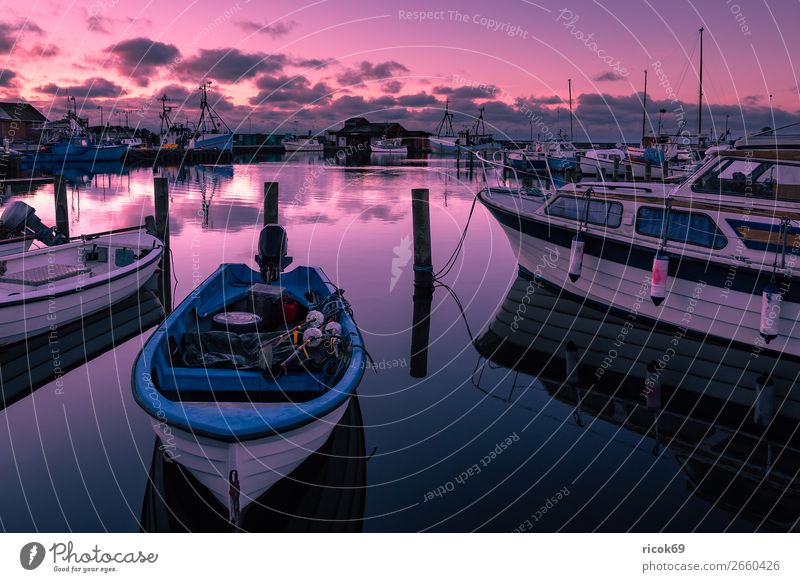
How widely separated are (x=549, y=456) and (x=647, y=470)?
4.68 ft

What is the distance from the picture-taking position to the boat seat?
1477cm

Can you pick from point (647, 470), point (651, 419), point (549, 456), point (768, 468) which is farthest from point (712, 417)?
point (549, 456)

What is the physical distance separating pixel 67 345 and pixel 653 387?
42.4 feet

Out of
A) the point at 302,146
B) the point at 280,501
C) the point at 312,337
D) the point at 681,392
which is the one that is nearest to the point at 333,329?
the point at 312,337

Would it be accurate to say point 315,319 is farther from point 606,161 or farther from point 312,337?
point 606,161

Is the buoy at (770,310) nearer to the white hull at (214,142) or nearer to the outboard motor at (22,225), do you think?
the outboard motor at (22,225)

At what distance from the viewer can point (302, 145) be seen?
147000 mm

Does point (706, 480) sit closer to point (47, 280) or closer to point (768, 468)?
point (768, 468)

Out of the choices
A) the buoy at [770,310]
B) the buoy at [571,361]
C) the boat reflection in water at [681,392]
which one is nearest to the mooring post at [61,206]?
the boat reflection in water at [681,392]

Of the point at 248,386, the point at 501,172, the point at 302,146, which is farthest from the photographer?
the point at 302,146

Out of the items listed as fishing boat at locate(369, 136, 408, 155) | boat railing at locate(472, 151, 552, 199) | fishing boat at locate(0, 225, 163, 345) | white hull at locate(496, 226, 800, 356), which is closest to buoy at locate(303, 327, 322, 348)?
boat railing at locate(472, 151, 552, 199)

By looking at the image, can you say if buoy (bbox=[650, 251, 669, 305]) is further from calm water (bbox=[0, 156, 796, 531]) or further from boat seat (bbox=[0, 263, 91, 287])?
boat seat (bbox=[0, 263, 91, 287])

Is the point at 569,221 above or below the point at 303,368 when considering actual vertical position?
above

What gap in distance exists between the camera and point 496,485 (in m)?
8.76
